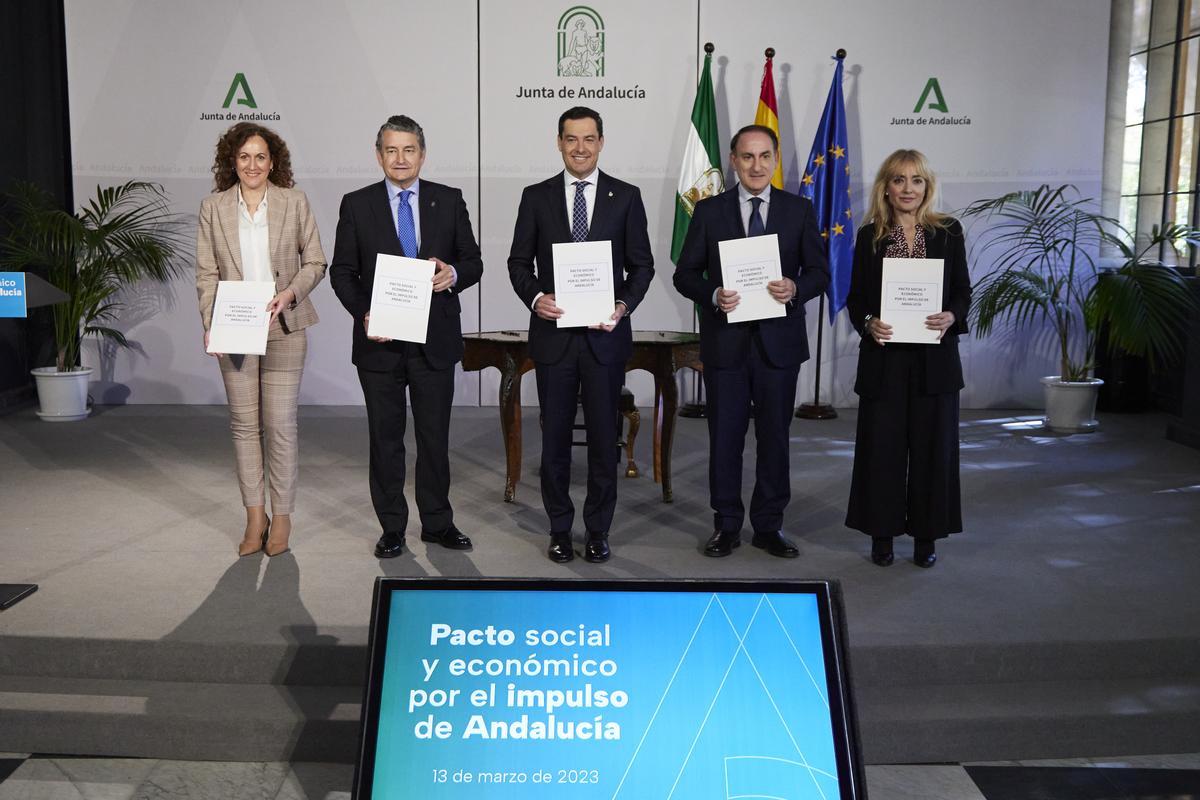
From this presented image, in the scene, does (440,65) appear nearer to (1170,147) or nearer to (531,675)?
(1170,147)

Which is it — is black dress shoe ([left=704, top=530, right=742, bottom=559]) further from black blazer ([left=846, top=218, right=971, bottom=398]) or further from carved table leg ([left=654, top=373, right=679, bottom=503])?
carved table leg ([left=654, top=373, right=679, bottom=503])

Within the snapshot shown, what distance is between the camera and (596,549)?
4062 millimetres

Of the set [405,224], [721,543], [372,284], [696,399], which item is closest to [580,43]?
[696,399]

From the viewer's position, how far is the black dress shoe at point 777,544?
410 cm

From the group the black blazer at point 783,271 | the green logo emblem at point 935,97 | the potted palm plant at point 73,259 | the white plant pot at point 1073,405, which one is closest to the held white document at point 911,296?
the black blazer at point 783,271

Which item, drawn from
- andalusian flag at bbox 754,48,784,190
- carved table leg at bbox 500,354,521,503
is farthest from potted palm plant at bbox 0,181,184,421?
andalusian flag at bbox 754,48,784,190

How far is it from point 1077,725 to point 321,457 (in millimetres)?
4145

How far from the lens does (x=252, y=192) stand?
12.5 ft

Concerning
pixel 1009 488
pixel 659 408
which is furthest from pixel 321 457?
pixel 1009 488

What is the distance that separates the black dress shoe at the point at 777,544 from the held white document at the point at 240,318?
1975 mm

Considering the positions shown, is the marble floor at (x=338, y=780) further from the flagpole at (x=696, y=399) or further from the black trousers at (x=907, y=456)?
the flagpole at (x=696, y=399)

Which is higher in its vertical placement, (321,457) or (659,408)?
(659,408)

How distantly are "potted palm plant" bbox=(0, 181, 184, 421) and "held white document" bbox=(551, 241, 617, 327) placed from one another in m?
4.48

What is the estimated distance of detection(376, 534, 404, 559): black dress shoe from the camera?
4.06m
